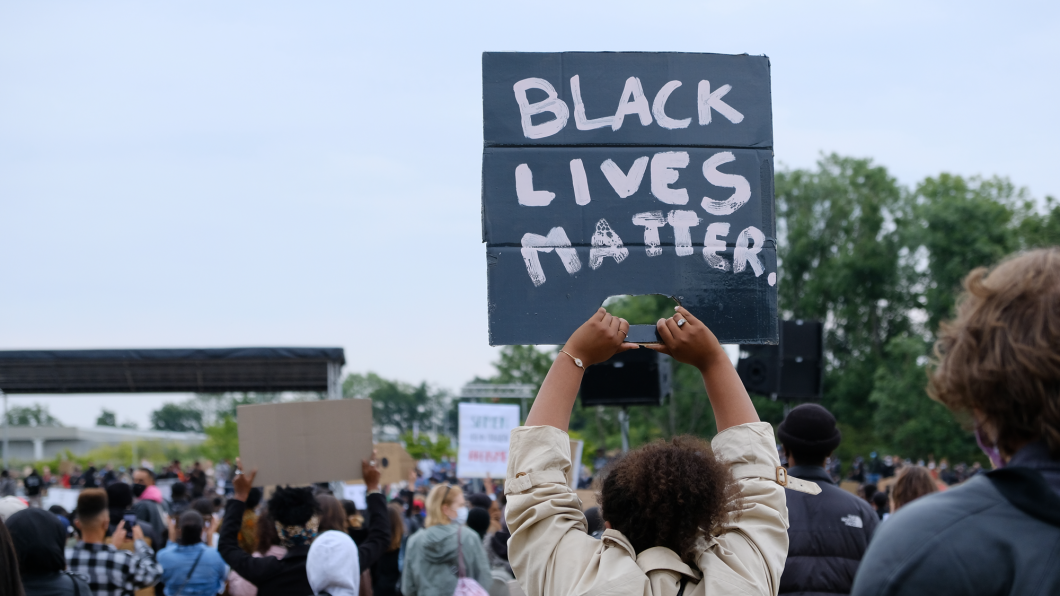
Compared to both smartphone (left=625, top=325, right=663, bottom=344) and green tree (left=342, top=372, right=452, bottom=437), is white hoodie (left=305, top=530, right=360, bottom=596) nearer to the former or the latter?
smartphone (left=625, top=325, right=663, bottom=344)

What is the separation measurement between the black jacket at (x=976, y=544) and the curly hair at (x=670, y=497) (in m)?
0.89

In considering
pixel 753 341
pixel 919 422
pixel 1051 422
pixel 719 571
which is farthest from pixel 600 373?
pixel 919 422

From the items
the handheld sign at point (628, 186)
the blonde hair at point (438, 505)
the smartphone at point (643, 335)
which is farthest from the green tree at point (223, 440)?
the smartphone at point (643, 335)

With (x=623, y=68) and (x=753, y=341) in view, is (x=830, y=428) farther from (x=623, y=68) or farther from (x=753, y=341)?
(x=623, y=68)

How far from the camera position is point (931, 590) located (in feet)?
3.88

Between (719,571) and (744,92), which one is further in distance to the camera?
(744,92)

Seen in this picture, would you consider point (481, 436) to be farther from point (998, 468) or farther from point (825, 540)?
point (998, 468)

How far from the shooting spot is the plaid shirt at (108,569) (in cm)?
473

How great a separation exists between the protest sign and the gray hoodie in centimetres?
622

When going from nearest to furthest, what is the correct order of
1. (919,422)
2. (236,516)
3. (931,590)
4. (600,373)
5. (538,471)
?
1. (931,590)
2. (538,471)
3. (236,516)
4. (600,373)
5. (919,422)

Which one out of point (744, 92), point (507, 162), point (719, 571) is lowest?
point (719, 571)

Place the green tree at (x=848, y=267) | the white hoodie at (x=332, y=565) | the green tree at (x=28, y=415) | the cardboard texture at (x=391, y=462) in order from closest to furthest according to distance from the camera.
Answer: the white hoodie at (x=332, y=565) < the cardboard texture at (x=391, y=462) < the green tree at (x=848, y=267) < the green tree at (x=28, y=415)

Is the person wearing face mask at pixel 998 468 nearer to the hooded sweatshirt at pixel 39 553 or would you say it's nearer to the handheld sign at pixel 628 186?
the handheld sign at pixel 628 186

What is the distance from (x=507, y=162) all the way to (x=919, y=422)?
39243 mm
